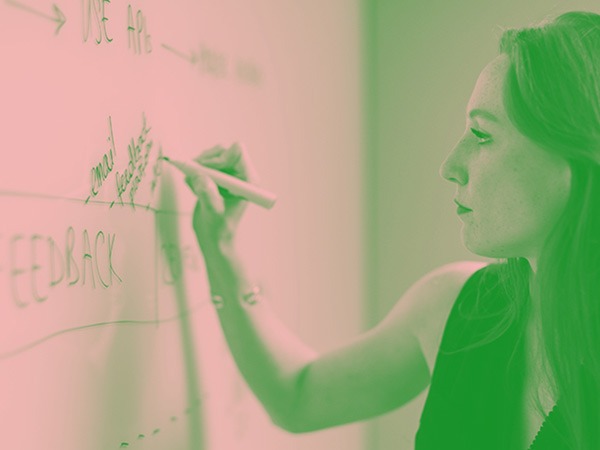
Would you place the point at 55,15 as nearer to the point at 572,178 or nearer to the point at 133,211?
the point at 133,211

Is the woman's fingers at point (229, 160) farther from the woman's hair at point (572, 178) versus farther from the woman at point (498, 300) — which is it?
the woman's hair at point (572, 178)

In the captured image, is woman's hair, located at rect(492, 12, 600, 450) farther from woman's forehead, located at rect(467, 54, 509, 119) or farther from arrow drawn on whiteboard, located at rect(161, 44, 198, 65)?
arrow drawn on whiteboard, located at rect(161, 44, 198, 65)

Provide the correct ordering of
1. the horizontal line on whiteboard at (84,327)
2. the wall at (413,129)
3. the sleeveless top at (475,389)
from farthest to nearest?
the wall at (413,129)
the sleeveless top at (475,389)
the horizontal line on whiteboard at (84,327)

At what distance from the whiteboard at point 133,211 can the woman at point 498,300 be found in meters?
0.04

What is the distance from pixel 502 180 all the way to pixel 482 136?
0.14 ft

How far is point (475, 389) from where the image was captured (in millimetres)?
737

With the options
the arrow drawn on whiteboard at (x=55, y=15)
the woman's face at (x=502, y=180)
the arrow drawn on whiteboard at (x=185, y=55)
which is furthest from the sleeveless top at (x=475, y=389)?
the arrow drawn on whiteboard at (x=55, y=15)

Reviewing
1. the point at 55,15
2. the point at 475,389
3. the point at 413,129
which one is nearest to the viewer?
the point at 55,15

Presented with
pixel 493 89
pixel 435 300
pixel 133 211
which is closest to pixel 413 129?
pixel 435 300

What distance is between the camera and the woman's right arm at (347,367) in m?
0.73

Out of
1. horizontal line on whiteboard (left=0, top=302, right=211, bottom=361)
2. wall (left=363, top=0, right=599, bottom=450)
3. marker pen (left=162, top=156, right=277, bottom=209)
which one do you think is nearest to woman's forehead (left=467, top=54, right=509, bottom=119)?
marker pen (left=162, top=156, right=277, bottom=209)

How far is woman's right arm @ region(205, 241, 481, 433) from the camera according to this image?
729mm

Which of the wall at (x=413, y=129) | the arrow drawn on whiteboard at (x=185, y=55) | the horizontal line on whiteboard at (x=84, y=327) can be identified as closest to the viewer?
the horizontal line on whiteboard at (x=84, y=327)

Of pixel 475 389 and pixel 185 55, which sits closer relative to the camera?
pixel 185 55
